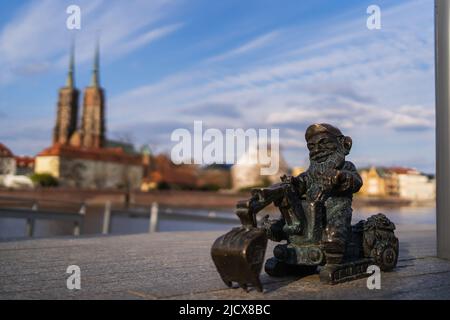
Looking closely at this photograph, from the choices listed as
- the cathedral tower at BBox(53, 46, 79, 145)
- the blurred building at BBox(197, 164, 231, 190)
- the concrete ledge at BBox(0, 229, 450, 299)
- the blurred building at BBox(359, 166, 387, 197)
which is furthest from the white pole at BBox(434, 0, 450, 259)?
the cathedral tower at BBox(53, 46, 79, 145)

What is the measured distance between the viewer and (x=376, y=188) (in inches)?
2315

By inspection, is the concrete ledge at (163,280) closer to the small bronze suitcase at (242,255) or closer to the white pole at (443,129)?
the small bronze suitcase at (242,255)

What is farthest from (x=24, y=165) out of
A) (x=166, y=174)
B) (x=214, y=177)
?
(x=214, y=177)

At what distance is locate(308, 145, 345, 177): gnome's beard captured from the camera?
12.7 feet

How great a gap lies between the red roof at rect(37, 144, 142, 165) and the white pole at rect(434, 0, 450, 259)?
67557 mm

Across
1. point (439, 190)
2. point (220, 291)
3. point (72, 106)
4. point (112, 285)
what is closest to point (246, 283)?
point (220, 291)

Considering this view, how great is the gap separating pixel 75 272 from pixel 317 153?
7.05 feet

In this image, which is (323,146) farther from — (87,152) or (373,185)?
(87,152)

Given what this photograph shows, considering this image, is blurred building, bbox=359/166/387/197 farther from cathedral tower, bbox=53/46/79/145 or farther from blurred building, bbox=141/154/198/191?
cathedral tower, bbox=53/46/79/145

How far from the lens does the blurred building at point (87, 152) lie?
227ft

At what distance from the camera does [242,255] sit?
3.07 metres

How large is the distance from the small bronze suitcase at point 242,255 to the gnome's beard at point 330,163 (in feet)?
2.95

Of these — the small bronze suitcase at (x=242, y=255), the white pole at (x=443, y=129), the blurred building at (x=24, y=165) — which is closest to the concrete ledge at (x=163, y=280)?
the small bronze suitcase at (x=242, y=255)
